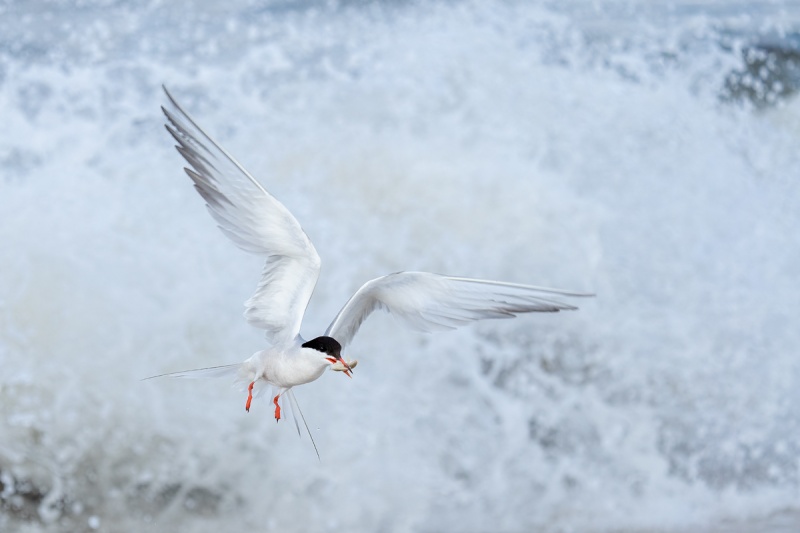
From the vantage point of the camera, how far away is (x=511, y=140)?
17.5ft

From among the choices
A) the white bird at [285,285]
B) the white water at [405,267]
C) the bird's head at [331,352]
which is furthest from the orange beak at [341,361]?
the white water at [405,267]

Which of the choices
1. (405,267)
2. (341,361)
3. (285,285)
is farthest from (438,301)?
(405,267)

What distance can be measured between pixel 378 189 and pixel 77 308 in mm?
1470

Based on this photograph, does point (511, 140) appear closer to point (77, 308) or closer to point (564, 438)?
point (564, 438)

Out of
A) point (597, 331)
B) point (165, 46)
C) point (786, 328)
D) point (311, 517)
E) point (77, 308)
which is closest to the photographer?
point (311, 517)

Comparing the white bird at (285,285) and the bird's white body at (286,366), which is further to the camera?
the white bird at (285,285)

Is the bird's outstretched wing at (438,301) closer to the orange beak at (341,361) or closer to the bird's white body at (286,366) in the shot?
the bird's white body at (286,366)

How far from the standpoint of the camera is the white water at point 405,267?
4.06 metres

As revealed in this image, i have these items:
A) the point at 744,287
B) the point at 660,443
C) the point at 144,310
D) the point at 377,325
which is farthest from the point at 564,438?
the point at 144,310

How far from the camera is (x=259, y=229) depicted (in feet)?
5.49

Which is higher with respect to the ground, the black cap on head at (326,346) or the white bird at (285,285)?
the white bird at (285,285)

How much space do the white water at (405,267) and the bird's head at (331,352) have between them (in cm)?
271

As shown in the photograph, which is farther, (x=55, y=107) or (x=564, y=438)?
(x=55, y=107)

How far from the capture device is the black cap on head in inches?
52.5
